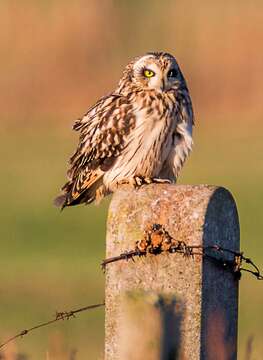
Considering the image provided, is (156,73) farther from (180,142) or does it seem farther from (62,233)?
(62,233)

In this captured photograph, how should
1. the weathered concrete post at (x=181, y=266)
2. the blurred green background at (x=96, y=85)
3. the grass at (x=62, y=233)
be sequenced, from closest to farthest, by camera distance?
the weathered concrete post at (x=181, y=266), the grass at (x=62, y=233), the blurred green background at (x=96, y=85)

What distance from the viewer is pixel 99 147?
23.7ft

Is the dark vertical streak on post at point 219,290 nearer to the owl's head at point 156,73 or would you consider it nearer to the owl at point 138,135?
the owl at point 138,135

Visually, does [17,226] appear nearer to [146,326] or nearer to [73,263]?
[73,263]

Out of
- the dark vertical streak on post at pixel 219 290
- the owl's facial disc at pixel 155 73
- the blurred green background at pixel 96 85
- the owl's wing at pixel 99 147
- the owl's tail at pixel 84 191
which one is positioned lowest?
the dark vertical streak on post at pixel 219 290

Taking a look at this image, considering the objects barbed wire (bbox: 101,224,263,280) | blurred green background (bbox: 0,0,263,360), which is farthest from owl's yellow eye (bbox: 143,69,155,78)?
blurred green background (bbox: 0,0,263,360)

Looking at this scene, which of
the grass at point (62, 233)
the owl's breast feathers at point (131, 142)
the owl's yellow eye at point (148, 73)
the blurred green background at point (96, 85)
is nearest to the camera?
the owl's breast feathers at point (131, 142)

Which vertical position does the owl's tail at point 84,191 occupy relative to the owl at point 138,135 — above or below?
below

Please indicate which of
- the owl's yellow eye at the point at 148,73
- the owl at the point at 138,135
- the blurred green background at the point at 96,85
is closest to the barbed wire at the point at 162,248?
the owl at the point at 138,135

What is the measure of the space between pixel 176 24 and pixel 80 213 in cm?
911

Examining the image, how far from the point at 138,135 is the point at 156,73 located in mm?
307

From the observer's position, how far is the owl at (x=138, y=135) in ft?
23.5

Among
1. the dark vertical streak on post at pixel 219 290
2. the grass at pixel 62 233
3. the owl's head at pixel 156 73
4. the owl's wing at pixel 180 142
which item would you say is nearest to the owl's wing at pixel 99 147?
the owl's head at pixel 156 73

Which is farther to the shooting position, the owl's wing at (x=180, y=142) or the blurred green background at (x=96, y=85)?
the blurred green background at (x=96, y=85)
